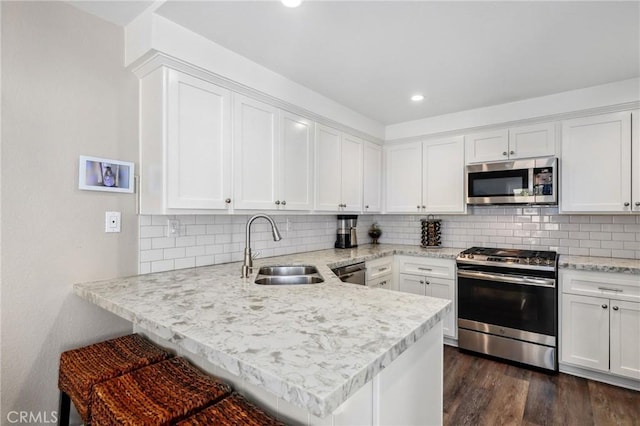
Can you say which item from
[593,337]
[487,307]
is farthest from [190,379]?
[593,337]

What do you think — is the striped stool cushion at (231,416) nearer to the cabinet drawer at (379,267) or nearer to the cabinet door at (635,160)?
the cabinet drawer at (379,267)

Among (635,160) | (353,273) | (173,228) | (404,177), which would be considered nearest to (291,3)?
(173,228)

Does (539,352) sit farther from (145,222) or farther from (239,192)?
(145,222)

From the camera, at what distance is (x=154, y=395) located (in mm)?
1113

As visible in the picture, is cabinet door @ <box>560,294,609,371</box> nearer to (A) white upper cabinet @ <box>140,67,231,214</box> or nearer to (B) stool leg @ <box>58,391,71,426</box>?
(A) white upper cabinet @ <box>140,67,231,214</box>

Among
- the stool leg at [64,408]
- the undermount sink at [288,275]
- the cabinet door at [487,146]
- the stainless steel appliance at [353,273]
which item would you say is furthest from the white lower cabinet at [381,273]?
the stool leg at [64,408]

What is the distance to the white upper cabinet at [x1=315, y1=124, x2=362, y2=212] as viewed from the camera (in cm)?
298

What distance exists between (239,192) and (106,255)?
856 millimetres

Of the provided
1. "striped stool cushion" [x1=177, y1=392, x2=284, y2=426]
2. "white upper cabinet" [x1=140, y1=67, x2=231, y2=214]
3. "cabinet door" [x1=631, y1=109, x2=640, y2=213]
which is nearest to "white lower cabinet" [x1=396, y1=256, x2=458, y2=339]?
"cabinet door" [x1=631, y1=109, x2=640, y2=213]

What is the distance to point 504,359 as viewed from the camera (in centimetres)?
284

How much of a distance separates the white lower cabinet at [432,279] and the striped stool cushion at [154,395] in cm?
248

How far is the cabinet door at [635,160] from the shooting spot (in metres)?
Result: 2.58

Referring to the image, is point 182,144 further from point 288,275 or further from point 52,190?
point 288,275

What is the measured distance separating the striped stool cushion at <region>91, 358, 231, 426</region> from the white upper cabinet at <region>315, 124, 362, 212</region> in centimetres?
190
